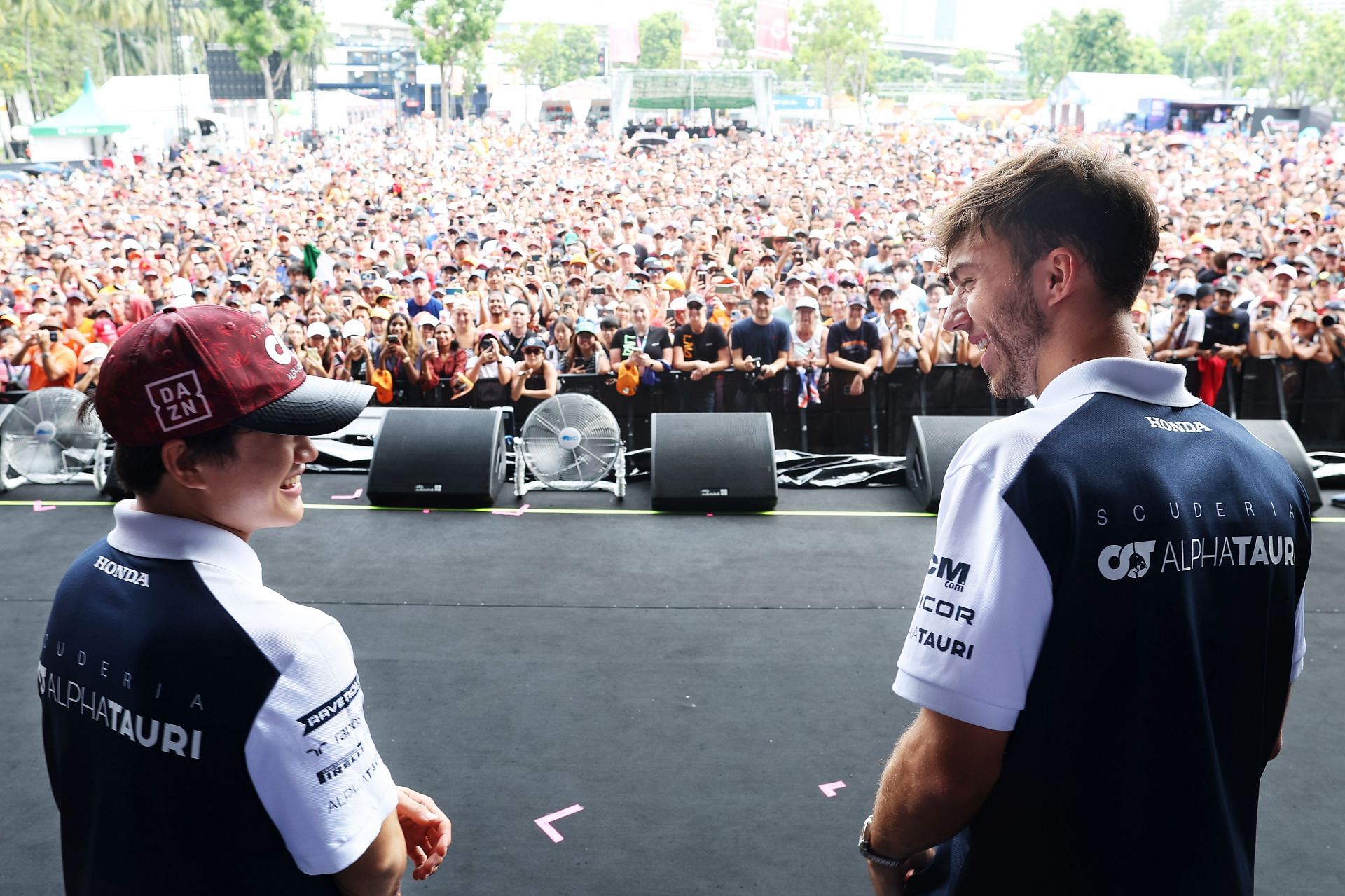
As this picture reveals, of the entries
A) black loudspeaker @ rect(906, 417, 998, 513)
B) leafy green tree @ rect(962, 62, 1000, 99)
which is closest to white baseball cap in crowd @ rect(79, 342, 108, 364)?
black loudspeaker @ rect(906, 417, 998, 513)

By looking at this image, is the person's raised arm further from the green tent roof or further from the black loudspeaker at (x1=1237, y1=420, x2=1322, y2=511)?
the green tent roof

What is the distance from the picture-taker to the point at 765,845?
14.3 feet

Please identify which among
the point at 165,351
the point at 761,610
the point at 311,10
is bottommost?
the point at 761,610

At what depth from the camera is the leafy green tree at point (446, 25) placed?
5675 centimetres

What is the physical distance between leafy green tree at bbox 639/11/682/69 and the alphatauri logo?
134m

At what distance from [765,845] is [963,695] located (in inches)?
121

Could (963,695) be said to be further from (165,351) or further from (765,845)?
(765,845)

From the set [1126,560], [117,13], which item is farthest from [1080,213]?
[117,13]

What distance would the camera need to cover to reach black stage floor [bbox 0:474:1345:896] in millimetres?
4312

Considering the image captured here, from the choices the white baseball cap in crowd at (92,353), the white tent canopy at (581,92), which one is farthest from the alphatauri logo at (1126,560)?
the white tent canopy at (581,92)

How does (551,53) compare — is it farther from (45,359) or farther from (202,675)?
(202,675)

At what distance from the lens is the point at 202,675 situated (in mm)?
1526

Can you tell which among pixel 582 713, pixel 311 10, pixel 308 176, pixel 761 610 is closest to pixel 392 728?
pixel 582 713

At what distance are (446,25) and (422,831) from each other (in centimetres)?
6049
